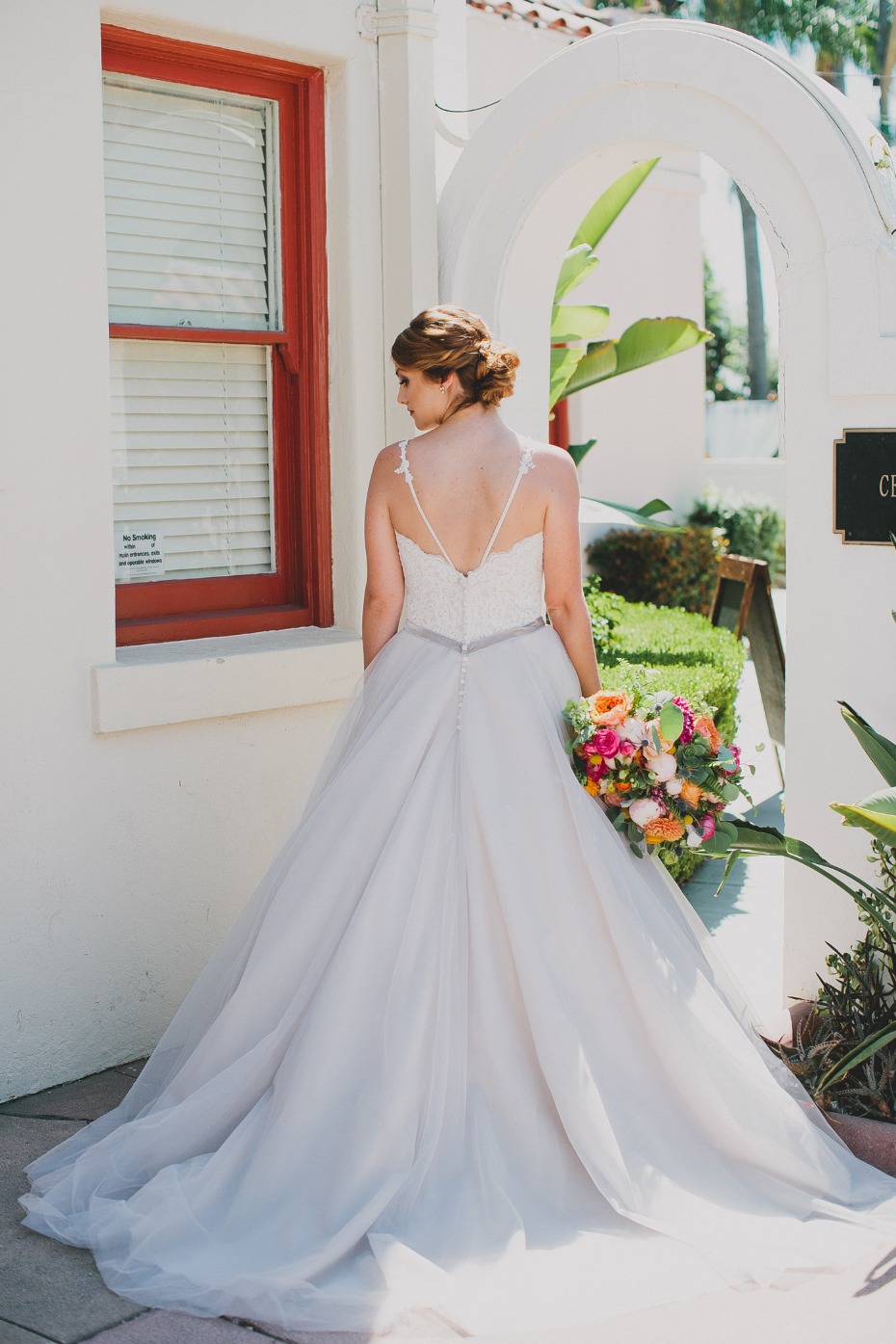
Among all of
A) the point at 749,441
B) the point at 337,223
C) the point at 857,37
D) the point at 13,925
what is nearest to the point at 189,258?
the point at 337,223

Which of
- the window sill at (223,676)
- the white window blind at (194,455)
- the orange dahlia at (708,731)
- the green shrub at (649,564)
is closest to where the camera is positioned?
the orange dahlia at (708,731)

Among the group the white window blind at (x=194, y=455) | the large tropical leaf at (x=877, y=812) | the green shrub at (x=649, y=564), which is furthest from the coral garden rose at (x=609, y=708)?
the green shrub at (x=649, y=564)

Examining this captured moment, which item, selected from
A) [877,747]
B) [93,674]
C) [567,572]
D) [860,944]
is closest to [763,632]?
[860,944]

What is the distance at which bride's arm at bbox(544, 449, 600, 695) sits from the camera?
12.7ft

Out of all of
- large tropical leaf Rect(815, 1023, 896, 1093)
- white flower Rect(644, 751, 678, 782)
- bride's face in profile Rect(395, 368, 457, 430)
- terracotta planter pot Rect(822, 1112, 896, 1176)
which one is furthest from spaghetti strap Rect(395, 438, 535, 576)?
terracotta planter pot Rect(822, 1112, 896, 1176)

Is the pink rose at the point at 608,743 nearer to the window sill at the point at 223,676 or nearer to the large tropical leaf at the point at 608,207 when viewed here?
the window sill at the point at 223,676

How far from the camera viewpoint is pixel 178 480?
488 centimetres

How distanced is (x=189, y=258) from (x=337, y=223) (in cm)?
56

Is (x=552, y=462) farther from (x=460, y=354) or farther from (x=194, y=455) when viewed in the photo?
(x=194, y=455)

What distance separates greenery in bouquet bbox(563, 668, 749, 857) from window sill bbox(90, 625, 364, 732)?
1.32m

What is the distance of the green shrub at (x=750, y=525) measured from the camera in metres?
17.9

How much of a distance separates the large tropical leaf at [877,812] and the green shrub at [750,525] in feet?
45.3

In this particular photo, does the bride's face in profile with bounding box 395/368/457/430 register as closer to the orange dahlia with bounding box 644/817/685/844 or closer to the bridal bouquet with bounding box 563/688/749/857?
the bridal bouquet with bounding box 563/688/749/857

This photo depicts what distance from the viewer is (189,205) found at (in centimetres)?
479
